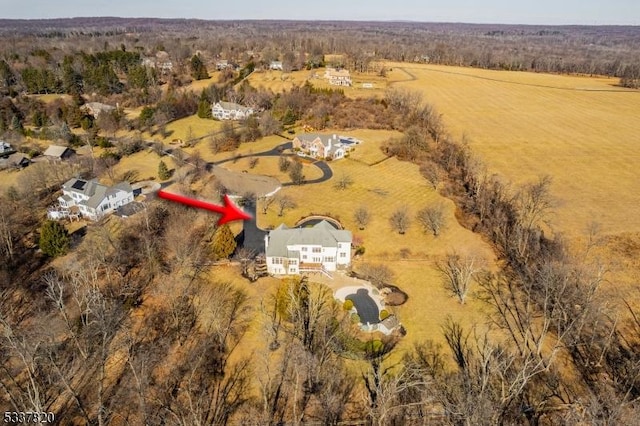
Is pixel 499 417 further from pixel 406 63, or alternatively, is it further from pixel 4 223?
pixel 406 63

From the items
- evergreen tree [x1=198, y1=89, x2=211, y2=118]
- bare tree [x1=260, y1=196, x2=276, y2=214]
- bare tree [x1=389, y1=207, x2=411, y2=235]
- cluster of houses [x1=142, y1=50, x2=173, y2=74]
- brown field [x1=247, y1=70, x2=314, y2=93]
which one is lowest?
bare tree [x1=260, y1=196, x2=276, y2=214]

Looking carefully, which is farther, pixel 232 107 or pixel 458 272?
pixel 232 107

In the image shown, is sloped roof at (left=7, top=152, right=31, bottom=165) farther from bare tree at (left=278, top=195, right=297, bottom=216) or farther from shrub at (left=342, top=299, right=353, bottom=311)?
shrub at (left=342, top=299, right=353, bottom=311)

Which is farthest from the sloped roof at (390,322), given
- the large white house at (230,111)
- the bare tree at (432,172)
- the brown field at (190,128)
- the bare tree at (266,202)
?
the large white house at (230,111)

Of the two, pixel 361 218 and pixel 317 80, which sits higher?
pixel 317 80

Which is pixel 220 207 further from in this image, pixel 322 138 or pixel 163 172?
pixel 322 138

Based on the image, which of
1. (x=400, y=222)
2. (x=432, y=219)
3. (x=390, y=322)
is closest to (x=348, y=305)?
(x=390, y=322)

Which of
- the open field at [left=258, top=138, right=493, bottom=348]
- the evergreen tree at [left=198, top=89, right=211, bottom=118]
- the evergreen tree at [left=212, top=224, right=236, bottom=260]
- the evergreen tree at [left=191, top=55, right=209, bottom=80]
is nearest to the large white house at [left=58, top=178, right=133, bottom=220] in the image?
the evergreen tree at [left=212, top=224, right=236, bottom=260]
